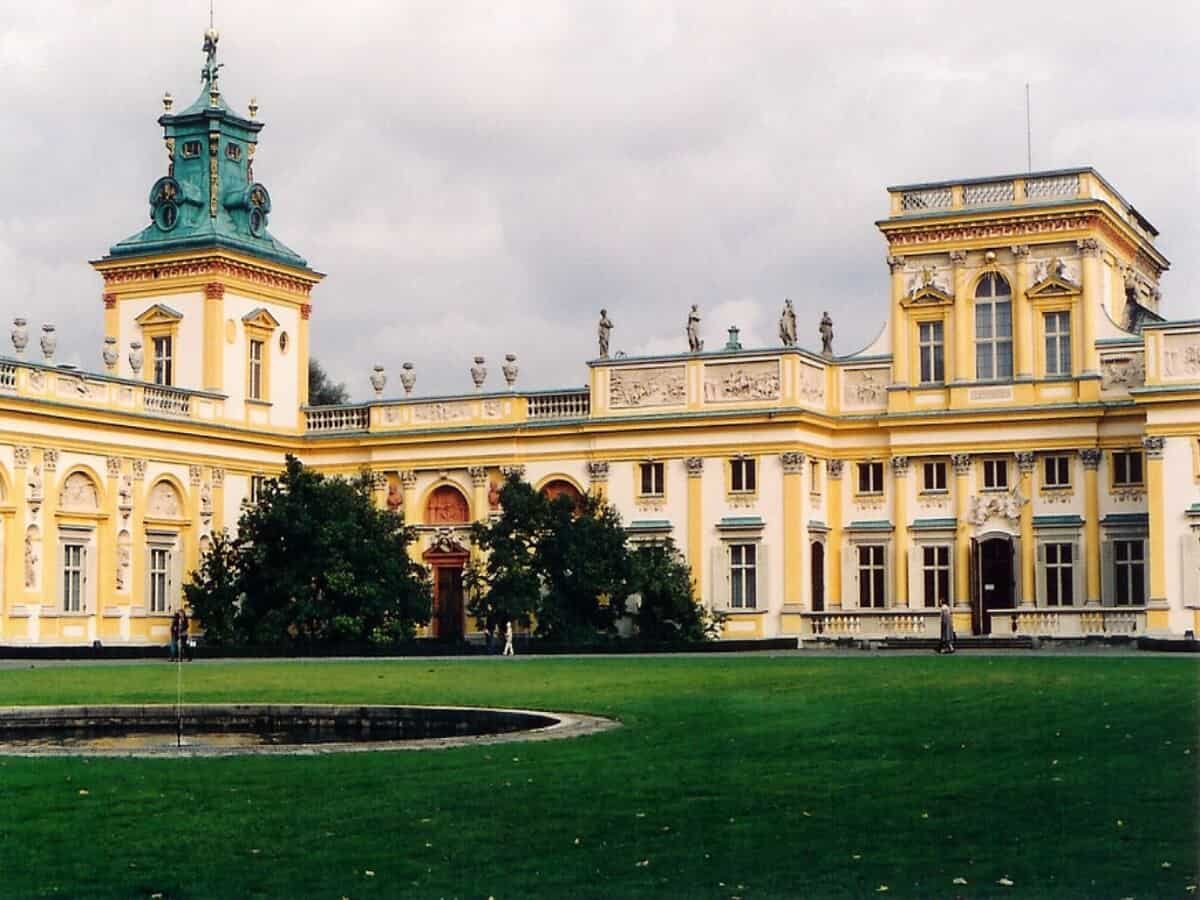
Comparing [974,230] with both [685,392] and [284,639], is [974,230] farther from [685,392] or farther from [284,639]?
[284,639]

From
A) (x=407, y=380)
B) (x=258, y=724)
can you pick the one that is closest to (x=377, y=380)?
(x=407, y=380)

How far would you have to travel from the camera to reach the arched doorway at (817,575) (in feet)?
190

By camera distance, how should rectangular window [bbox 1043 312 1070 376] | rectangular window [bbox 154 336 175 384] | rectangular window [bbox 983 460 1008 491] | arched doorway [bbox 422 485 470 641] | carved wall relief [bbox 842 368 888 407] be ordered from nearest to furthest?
rectangular window [bbox 1043 312 1070 376], rectangular window [bbox 983 460 1008 491], carved wall relief [bbox 842 368 888 407], arched doorway [bbox 422 485 470 641], rectangular window [bbox 154 336 175 384]

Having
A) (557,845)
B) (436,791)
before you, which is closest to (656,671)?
(436,791)

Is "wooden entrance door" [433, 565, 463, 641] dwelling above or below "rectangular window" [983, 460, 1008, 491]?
below

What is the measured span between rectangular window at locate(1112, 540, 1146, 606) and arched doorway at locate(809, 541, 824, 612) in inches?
345

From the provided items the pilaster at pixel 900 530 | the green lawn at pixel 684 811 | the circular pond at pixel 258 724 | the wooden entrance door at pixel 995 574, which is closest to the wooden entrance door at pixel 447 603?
the pilaster at pixel 900 530

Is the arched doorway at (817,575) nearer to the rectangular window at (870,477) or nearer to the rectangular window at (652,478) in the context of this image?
the rectangular window at (870,477)

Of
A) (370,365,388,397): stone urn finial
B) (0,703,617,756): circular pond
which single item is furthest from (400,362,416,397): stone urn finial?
(0,703,617,756): circular pond

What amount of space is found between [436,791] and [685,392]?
42.8 m

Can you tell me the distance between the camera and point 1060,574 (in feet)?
181

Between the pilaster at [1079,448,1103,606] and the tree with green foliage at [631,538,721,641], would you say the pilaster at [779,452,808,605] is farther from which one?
the pilaster at [1079,448,1103,606]

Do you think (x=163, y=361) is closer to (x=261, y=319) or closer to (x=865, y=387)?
(x=261, y=319)

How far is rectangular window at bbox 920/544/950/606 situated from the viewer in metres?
56.6
